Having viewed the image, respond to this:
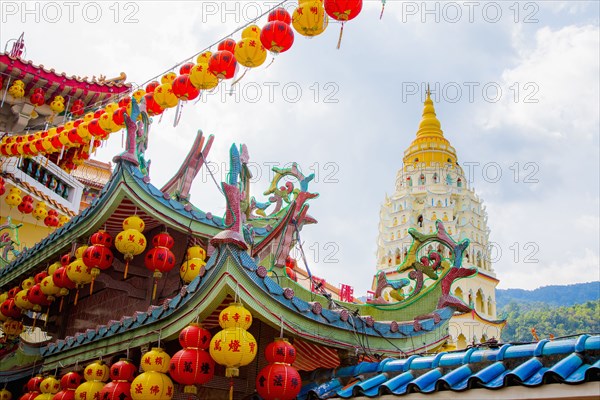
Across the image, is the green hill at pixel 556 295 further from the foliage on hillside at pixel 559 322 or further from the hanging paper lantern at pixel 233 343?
the hanging paper lantern at pixel 233 343

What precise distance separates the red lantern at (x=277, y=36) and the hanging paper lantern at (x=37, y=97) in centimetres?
1387

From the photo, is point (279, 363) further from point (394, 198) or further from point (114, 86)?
point (394, 198)

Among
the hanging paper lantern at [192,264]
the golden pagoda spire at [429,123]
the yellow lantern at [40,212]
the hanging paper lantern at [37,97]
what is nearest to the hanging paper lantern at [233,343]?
the hanging paper lantern at [192,264]

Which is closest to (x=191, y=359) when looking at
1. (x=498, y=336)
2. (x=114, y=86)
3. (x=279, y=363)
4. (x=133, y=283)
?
(x=279, y=363)

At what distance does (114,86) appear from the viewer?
72.5ft

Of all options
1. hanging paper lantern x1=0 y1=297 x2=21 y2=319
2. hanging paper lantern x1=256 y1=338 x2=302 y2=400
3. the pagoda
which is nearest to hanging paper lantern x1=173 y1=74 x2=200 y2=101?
hanging paper lantern x1=0 y1=297 x2=21 y2=319

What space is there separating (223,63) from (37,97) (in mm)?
12611

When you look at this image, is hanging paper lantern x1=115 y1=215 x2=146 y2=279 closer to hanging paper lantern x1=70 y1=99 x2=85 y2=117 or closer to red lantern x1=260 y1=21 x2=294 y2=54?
red lantern x1=260 y1=21 x2=294 y2=54

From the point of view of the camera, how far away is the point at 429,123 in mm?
45188

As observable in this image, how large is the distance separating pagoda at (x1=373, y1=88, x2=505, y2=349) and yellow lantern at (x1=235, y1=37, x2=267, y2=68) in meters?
28.8

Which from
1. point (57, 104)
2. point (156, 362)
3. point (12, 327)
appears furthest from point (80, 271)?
point (57, 104)

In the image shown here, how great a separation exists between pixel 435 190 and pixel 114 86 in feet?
81.6

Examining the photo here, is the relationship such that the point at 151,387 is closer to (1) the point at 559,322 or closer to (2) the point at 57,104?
(2) the point at 57,104

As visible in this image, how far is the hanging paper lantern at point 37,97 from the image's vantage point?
20516mm
